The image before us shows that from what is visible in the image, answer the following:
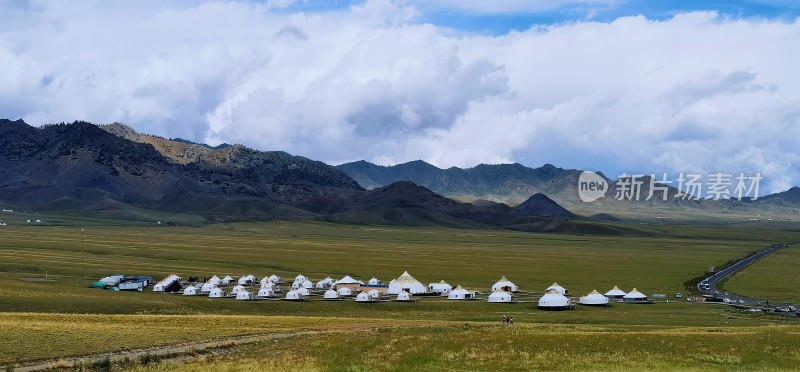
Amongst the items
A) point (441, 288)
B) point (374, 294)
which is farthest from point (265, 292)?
point (441, 288)

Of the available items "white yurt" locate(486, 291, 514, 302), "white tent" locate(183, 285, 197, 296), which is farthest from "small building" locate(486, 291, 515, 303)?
"white tent" locate(183, 285, 197, 296)

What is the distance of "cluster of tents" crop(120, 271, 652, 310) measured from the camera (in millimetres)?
98500

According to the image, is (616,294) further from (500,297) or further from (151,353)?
(151,353)

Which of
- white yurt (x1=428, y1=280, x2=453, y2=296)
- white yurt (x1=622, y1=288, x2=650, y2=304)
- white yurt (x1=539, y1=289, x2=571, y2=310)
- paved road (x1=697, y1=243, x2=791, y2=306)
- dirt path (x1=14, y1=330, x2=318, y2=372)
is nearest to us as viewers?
dirt path (x1=14, y1=330, x2=318, y2=372)

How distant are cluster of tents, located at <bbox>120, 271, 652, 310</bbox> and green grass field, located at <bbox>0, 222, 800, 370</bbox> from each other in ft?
9.11

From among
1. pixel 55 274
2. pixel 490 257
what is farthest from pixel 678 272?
pixel 55 274

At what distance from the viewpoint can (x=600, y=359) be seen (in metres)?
40.9

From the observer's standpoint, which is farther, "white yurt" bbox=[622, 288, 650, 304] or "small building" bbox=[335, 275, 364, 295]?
"small building" bbox=[335, 275, 364, 295]

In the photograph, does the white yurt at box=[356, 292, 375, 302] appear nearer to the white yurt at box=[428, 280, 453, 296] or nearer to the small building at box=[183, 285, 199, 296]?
the white yurt at box=[428, 280, 453, 296]

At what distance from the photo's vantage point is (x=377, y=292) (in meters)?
103

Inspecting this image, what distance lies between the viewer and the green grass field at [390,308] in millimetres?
43000

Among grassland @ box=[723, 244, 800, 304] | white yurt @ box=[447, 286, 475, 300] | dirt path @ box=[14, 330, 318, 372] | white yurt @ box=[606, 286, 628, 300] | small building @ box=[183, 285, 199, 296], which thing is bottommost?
small building @ box=[183, 285, 199, 296]

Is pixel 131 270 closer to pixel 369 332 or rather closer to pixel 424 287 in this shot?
pixel 424 287

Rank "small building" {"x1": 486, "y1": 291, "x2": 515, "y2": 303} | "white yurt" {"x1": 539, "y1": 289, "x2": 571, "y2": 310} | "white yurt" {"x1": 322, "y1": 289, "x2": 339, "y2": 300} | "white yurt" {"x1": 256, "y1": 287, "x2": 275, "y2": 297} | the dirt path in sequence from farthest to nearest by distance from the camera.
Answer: "white yurt" {"x1": 322, "y1": 289, "x2": 339, "y2": 300} → "white yurt" {"x1": 256, "y1": 287, "x2": 275, "y2": 297} → "small building" {"x1": 486, "y1": 291, "x2": 515, "y2": 303} → "white yurt" {"x1": 539, "y1": 289, "x2": 571, "y2": 310} → the dirt path
